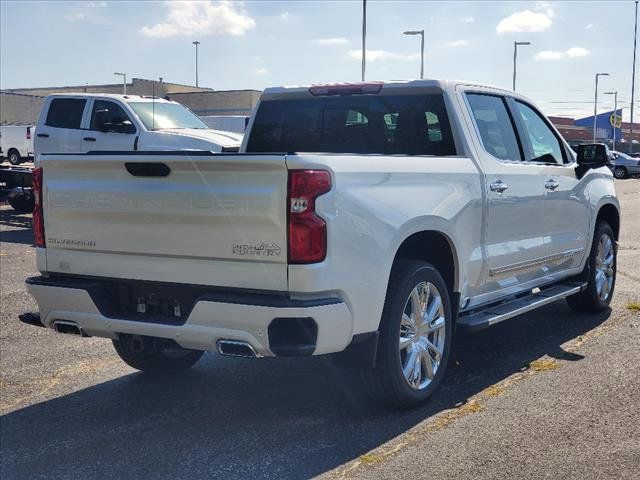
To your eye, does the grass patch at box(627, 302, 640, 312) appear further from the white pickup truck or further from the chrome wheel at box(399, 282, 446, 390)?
the chrome wheel at box(399, 282, 446, 390)

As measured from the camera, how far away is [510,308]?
5.99m

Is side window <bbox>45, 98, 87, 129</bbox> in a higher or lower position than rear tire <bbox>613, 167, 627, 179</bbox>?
higher

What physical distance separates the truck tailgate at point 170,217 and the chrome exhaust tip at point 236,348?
30 centimetres

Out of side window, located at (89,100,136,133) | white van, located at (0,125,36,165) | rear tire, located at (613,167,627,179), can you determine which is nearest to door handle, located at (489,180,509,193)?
side window, located at (89,100,136,133)

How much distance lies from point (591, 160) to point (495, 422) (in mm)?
3348

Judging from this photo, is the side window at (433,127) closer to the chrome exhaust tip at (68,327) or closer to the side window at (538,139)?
the side window at (538,139)

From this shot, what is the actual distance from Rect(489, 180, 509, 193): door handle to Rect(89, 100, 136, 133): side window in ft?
33.0

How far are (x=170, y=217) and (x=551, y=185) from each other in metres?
3.37

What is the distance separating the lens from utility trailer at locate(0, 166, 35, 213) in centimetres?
1638

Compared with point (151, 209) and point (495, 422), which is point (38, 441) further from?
point (495, 422)

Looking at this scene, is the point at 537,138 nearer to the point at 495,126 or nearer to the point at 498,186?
the point at 495,126

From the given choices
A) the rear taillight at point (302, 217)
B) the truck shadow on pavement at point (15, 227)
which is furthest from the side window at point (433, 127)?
the truck shadow on pavement at point (15, 227)

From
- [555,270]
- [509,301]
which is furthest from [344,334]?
[555,270]

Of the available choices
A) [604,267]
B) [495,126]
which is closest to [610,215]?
[604,267]
